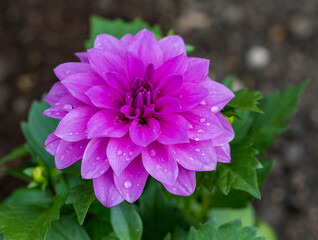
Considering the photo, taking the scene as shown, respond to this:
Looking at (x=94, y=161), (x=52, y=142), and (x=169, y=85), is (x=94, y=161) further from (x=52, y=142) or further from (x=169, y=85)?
(x=169, y=85)

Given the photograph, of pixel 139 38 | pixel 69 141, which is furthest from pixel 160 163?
pixel 139 38

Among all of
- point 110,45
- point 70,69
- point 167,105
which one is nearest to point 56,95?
point 70,69

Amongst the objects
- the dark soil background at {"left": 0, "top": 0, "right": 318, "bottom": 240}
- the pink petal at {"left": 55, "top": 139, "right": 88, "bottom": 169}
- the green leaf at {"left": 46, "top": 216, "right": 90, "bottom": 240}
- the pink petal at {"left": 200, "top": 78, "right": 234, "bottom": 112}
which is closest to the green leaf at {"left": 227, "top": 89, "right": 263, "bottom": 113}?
the pink petal at {"left": 200, "top": 78, "right": 234, "bottom": 112}

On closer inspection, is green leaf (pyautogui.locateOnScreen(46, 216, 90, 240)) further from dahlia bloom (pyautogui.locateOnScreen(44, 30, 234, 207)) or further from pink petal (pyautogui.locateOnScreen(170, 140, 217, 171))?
pink petal (pyautogui.locateOnScreen(170, 140, 217, 171))

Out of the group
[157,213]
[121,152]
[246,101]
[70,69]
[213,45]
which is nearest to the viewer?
[121,152]

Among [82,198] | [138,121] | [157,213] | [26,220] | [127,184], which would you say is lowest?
[157,213]

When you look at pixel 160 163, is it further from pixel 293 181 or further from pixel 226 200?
pixel 293 181

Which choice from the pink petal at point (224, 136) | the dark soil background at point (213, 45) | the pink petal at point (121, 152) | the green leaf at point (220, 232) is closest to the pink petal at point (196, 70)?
the pink petal at point (224, 136)
